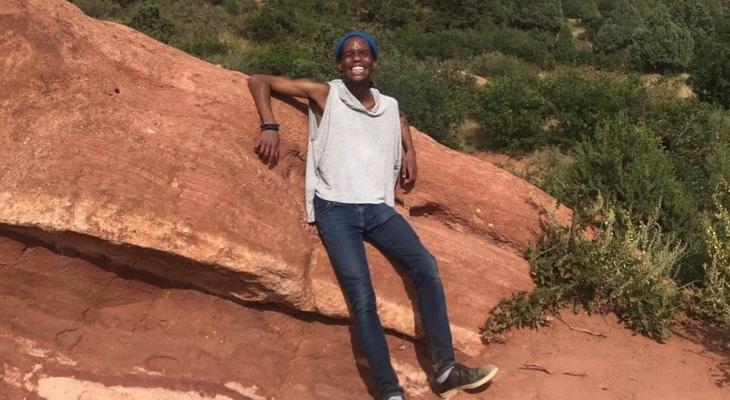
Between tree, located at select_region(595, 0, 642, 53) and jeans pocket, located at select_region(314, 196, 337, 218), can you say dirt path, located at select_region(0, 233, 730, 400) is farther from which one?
tree, located at select_region(595, 0, 642, 53)

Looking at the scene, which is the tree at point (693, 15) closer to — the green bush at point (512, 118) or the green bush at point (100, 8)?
the green bush at point (512, 118)

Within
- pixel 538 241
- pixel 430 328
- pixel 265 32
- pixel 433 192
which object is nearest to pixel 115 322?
pixel 430 328

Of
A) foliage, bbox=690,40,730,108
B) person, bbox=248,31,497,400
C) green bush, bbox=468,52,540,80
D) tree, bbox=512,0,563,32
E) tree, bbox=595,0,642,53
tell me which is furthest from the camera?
tree, bbox=512,0,563,32

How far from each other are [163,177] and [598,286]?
253 cm

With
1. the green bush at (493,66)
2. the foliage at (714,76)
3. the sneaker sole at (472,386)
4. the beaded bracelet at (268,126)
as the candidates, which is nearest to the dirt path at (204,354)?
the sneaker sole at (472,386)

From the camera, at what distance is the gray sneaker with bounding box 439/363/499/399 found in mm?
3180

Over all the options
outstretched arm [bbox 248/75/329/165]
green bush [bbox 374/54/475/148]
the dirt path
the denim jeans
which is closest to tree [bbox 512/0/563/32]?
green bush [bbox 374/54/475/148]

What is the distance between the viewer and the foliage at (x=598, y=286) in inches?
150

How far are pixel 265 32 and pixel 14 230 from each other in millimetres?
21714

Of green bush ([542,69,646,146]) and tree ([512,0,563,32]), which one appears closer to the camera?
green bush ([542,69,646,146])

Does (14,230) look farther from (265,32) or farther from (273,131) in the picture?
(265,32)

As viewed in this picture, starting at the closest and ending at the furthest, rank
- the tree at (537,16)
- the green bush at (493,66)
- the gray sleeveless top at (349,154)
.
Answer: the gray sleeveless top at (349,154) < the green bush at (493,66) < the tree at (537,16)

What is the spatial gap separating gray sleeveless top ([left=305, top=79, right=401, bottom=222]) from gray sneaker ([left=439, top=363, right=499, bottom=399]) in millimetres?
925

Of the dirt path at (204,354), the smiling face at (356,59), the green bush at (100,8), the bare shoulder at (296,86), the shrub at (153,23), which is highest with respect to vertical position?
the smiling face at (356,59)
